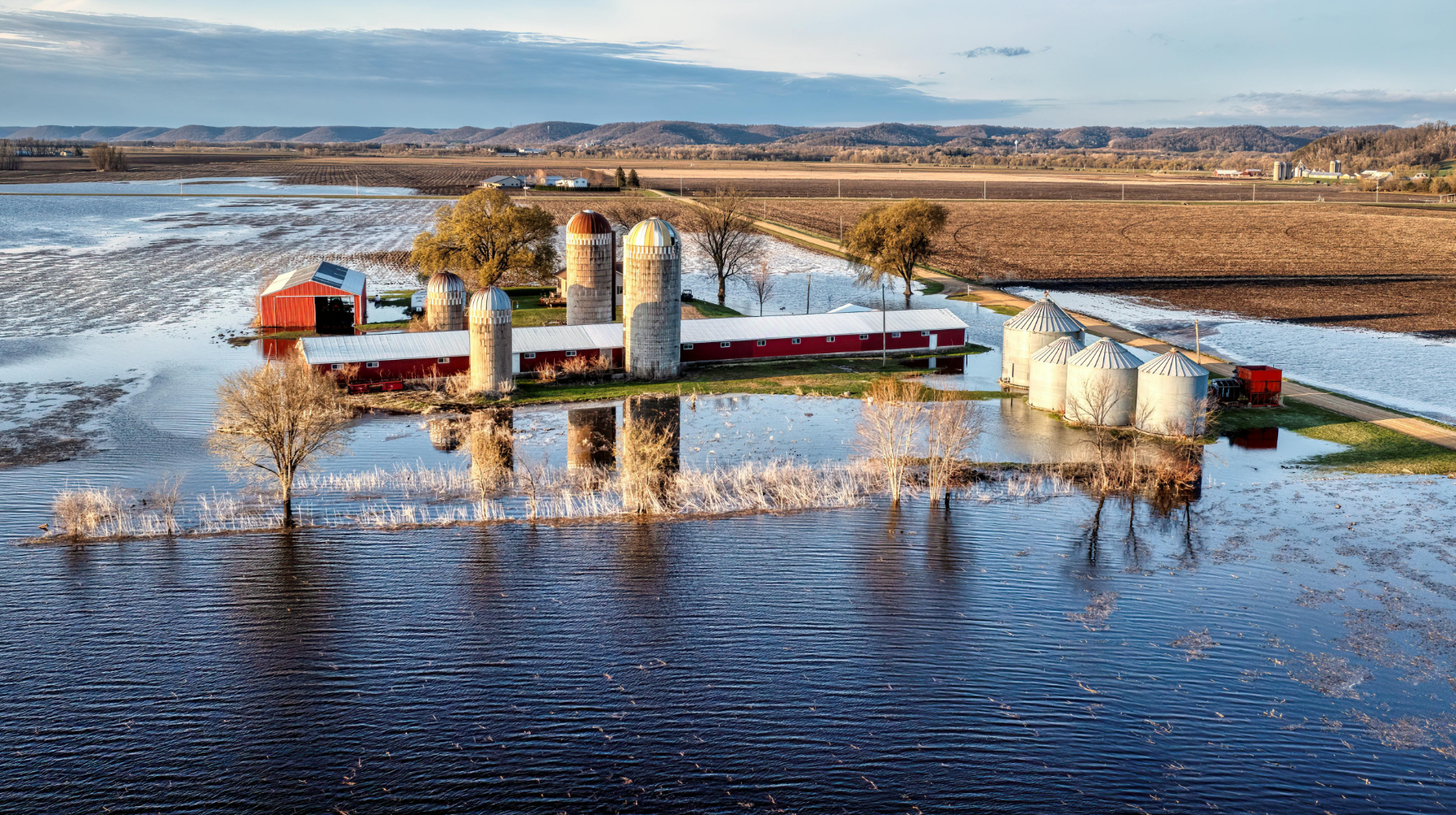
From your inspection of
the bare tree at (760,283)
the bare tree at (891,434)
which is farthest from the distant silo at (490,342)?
the bare tree at (760,283)

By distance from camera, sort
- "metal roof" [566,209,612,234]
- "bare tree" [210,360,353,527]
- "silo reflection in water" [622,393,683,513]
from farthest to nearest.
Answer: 1. "metal roof" [566,209,612,234]
2. "silo reflection in water" [622,393,683,513]
3. "bare tree" [210,360,353,527]

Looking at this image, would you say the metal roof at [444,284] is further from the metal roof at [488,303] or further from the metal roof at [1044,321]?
the metal roof at [1044,321]

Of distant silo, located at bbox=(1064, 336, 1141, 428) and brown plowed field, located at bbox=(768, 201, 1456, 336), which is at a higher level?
brown plowed field, located at bbox=(768, 201, 1456, 336)

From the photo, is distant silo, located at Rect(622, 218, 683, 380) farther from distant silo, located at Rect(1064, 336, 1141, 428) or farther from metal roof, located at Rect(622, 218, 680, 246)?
distant silo, located at Rect(1064, 336, 1141, 428)

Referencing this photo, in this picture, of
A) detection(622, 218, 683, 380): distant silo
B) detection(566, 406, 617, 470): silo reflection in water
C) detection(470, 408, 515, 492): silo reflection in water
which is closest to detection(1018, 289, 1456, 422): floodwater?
detection(622, 218, 683, 380): distant silo

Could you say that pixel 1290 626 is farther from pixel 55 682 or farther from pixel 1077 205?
pixel 1077 205

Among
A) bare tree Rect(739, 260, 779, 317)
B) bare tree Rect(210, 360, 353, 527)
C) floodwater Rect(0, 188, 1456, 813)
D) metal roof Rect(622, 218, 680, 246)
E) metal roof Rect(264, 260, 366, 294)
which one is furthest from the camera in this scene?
bare tree Rect(739, 260, 779, 317)

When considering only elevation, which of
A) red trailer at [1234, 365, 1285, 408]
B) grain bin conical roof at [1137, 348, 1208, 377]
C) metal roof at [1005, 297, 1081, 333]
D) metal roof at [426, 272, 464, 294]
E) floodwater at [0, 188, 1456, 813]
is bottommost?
floodwater at [0, 188, 1456, 813]
